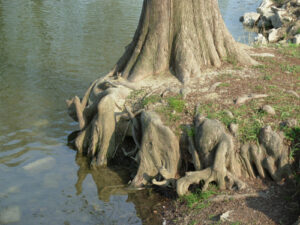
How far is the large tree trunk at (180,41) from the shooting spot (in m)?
8.30

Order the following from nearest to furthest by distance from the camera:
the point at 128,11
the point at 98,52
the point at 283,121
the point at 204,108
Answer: the point at 283,121, the point at 204,108, the point at 98,52, the point at 128,11

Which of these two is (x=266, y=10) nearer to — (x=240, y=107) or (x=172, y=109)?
(x=240, y=107)

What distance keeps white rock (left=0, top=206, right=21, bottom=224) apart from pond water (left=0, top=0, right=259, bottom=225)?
0.06 feet

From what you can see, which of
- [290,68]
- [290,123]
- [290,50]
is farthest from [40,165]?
[290,50]

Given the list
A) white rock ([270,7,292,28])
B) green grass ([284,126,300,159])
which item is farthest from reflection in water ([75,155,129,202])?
white rock ([270,7,292,28])

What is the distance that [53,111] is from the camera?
10.6 m

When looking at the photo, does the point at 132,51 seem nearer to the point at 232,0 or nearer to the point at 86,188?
the point at 86,188

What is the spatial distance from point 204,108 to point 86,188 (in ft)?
9.12

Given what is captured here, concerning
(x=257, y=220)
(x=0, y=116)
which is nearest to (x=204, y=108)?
(x=257, y=220)

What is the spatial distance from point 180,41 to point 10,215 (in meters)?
4.91

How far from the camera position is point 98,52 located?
15.3m

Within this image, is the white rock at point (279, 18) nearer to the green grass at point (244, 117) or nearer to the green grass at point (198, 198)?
the green grass at point (244, 117)

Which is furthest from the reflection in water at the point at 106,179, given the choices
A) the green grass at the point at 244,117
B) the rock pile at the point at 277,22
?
the rock pile at the point at 277,22

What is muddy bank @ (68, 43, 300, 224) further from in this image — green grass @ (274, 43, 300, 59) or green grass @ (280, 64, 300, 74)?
green grass @ (274, 43, 300, 59)
